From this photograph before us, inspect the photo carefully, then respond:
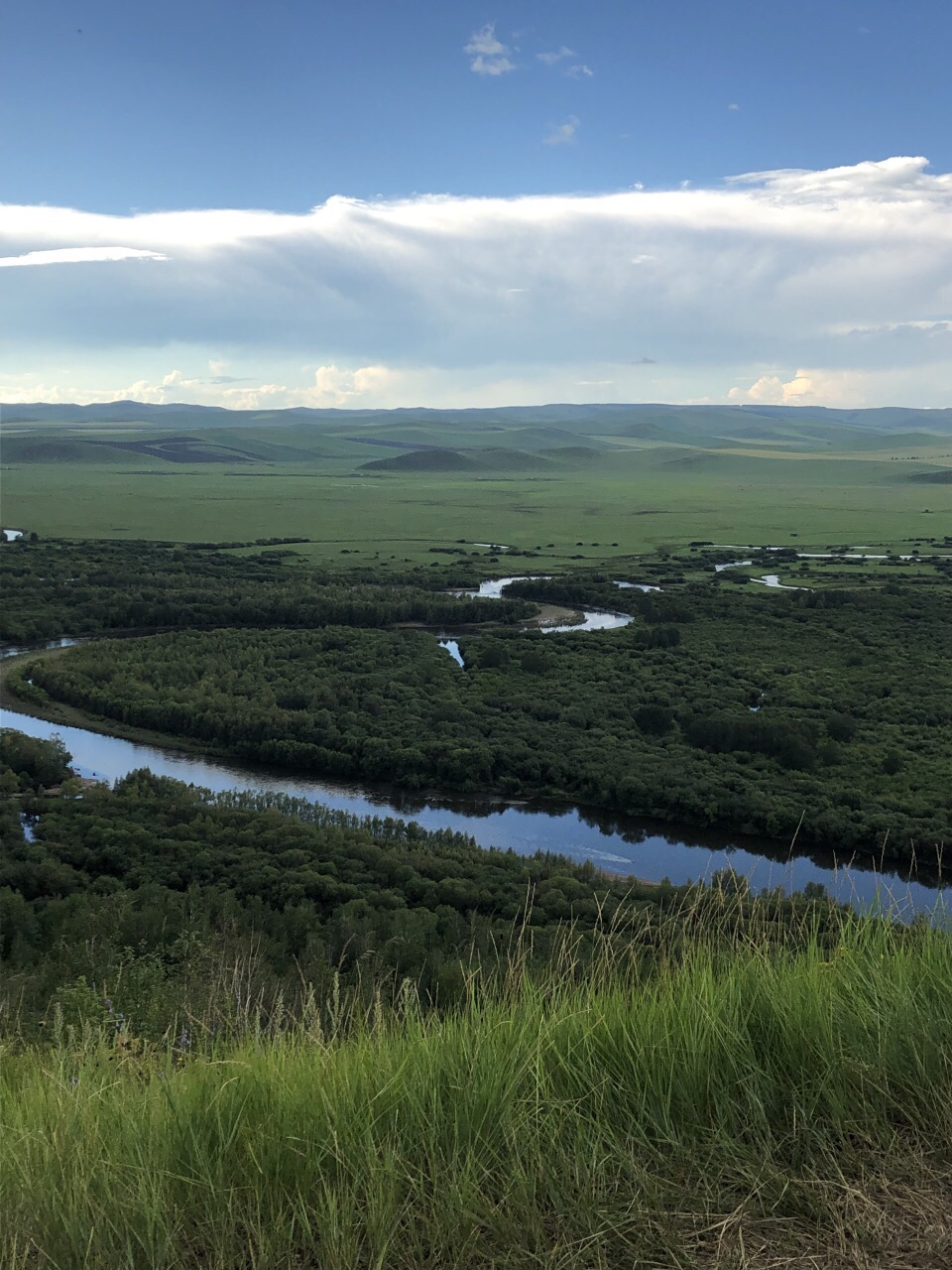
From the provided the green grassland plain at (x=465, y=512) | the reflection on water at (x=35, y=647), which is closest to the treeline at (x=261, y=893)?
the reflection on water at (x=35, y=647)

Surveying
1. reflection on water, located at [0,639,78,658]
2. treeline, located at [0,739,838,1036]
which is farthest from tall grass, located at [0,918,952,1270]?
reflection on water, located at [0,639,78,658]

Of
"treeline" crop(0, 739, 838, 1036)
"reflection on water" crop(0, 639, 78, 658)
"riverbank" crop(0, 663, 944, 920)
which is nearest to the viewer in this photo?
"treeline" crop(0, 739, 838, 1036)

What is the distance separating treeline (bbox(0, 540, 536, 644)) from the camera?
2424 inches

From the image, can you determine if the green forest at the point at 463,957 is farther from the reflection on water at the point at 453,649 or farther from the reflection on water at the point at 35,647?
the reflection on water at the point at 35,647

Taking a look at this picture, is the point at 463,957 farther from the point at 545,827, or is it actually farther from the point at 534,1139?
the point at 545,827

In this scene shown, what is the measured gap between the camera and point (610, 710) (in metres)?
40.6

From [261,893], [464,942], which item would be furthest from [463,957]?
[261,893]

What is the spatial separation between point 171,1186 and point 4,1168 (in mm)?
586

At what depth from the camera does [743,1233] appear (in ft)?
10.7

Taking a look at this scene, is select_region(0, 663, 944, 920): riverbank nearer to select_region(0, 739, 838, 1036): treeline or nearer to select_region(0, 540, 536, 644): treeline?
select_region(0, 739, 838, 1036): treeline

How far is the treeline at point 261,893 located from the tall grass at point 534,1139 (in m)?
8.34

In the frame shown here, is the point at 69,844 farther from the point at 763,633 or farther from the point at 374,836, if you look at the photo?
the point at 763,633

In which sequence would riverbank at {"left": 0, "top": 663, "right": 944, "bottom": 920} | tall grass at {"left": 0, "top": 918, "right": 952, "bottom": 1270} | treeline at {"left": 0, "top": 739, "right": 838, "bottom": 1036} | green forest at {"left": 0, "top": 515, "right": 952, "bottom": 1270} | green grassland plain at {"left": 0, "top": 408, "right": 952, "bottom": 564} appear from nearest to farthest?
tall grass at {"left": 0, "top": 918, "right": 952, "bottom": 1270}
green forest at {"left": 0, "top": 515, "right": 952, "bottom": 1270}
treeline at {"left": 0, "top": 739, "right": 838, "bottom": 1036}
riverbank at {"left": 0, "top": 663, "right": 944, "bottom": 920}
green grassland plain at {"left": 0, "top": 408, "right": 952, "bottom": 564}

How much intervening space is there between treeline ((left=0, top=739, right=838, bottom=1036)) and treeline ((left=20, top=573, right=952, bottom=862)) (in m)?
6.29
